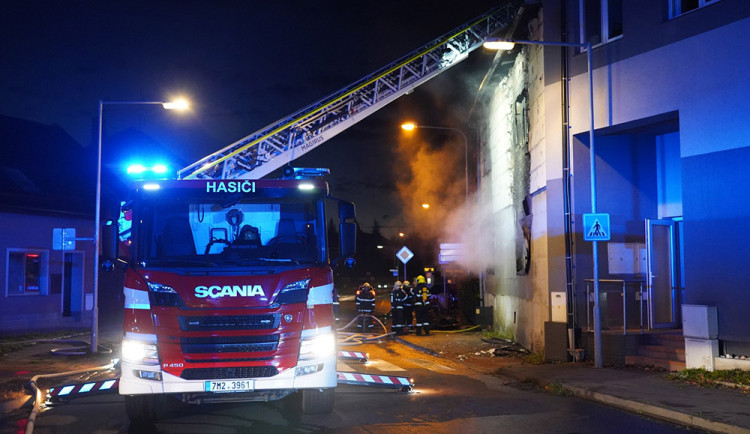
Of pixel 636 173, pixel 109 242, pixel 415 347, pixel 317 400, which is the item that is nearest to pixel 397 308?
pixel 415 347

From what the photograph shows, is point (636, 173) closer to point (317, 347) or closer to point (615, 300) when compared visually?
point (615, 300)

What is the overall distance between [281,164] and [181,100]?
4527 millimetres

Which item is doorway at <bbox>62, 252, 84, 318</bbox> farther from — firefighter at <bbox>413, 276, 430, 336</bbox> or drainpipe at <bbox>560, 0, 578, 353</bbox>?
drainpipe at <bbox>560, 0, 578, 353</bbox>

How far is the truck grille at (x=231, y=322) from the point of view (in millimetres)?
7465

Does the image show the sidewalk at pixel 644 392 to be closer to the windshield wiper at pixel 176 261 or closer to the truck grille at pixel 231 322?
the truck grille at pixel 231 322

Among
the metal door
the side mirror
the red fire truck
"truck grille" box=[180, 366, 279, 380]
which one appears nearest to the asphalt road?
the red fire truck

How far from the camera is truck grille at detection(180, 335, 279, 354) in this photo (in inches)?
294

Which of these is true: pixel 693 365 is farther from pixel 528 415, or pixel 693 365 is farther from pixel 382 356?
pixel 382 356

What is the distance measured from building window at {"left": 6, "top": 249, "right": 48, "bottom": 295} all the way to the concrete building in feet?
50.8

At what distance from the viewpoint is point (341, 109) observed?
20484mm

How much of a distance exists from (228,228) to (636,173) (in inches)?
369

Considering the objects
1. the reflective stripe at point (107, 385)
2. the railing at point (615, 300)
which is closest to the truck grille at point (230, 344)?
the reflective stripe at point (107, 385)

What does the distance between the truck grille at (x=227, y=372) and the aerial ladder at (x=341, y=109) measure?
1151 centimetres

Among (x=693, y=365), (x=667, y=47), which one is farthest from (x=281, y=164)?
(x=693, y=365)
